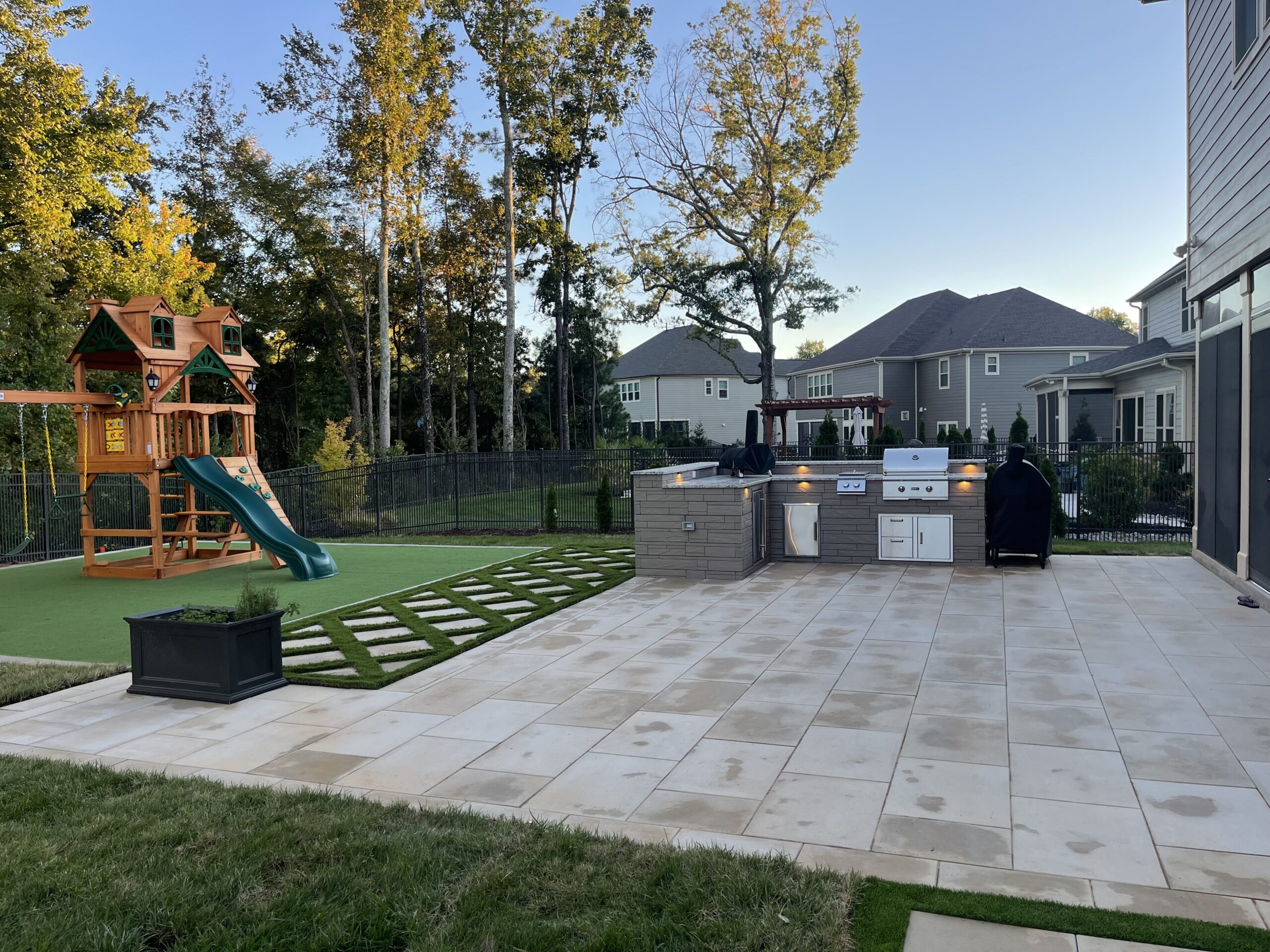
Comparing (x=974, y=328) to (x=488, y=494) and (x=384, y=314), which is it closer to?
(x=384, y=314)

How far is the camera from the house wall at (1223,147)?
282 inches

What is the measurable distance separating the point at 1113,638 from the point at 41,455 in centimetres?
1753

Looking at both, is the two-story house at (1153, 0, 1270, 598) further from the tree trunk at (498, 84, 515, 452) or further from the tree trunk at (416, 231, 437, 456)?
the tree trunk at (416, 231, 437, 456)

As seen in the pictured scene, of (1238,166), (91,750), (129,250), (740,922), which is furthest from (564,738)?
(129,250)

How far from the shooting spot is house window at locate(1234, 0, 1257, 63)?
7.38 meters

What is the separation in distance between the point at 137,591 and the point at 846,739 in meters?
9.14

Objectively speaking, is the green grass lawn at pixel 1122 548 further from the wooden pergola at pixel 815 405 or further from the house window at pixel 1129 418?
the wooden pergola at pixel 815 405

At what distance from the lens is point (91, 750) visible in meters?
4.61

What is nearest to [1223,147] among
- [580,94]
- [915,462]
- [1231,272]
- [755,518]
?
[1231,272]

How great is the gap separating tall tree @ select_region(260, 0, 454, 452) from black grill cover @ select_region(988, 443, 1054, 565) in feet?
53.0

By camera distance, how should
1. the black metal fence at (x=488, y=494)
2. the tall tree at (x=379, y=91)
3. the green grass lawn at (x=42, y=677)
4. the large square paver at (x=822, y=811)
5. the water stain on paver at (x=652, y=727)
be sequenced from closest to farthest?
the large square paver at (x=822, y=811) < the water stain on paver at (x=652, y=727) < the green grass lawn at (x=42, y=677) < the black metal fence at (x=488, y=494) < the tall tree at (x=379, y=91)

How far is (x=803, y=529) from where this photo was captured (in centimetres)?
1084

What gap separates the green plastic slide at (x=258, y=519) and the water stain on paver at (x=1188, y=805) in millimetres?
9451

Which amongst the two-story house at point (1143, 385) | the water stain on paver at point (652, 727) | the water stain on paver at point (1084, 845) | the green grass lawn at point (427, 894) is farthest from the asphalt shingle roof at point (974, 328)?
the green grass lawn at point (427, 894)
